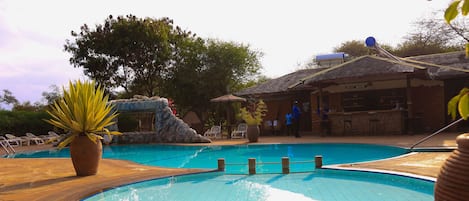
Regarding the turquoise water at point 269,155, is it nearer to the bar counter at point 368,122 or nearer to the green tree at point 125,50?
the bar counter at point 368,122

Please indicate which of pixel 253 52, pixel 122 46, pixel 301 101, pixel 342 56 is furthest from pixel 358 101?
pixel 122 46

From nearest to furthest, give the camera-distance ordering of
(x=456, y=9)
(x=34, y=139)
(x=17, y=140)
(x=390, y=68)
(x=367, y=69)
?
(x=456, y=9) < (x=390, y=68) < (x=367, y=69) < (x=17, y=140) < (x=34, y=139)

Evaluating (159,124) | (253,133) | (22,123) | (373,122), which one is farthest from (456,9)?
(22,123)

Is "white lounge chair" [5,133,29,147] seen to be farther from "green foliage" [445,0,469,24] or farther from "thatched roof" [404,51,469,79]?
"green foliage" [445,0,469,24]

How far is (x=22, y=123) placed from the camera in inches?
896

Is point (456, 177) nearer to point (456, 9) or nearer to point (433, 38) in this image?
point (456, 9)

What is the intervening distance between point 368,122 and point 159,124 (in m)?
9.44

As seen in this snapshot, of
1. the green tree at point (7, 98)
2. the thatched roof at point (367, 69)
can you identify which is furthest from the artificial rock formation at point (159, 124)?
the green tree at point (7, 98)

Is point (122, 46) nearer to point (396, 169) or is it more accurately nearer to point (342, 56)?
point (342, 56)

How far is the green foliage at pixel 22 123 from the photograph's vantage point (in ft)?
72.1

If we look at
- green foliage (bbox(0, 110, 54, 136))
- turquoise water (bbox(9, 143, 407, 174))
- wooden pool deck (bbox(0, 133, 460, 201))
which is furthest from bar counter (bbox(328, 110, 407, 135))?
green foliage (bbox(0, 110, 54, 136))

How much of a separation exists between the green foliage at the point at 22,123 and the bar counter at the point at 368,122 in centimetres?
1704

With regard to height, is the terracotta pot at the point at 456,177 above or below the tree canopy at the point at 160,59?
below

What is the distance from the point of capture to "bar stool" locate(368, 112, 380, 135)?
15805 millimetres
